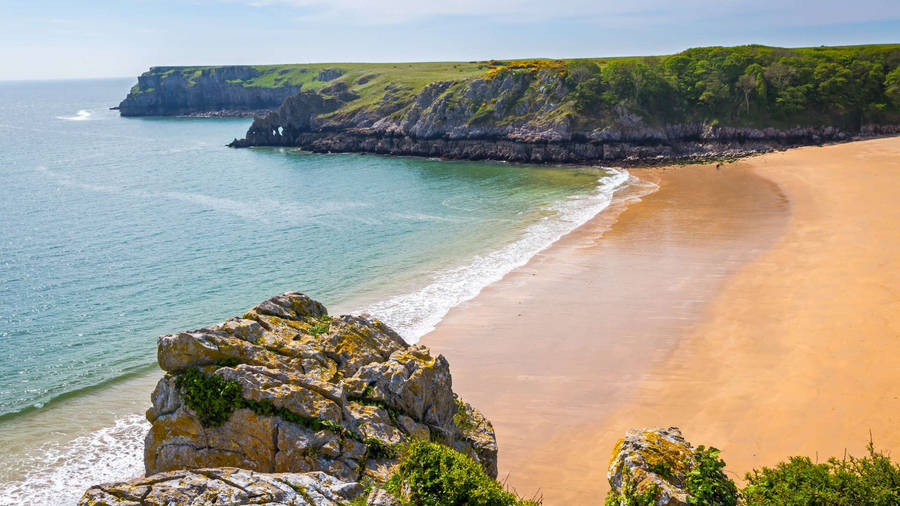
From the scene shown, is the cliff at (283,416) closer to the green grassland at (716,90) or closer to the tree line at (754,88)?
the green grassland at (716,90)

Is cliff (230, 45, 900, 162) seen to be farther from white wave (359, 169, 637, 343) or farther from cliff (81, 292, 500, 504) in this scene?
cliff (81, 292, 500, 504)

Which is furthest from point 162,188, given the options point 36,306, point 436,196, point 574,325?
point 574,325

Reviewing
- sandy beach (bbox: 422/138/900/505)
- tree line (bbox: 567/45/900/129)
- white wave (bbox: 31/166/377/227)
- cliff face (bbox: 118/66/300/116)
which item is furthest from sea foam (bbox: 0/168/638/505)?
cliff face (bbox: 118/66/300/116)

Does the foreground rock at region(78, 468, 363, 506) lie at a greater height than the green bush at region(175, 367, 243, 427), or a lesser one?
lesser

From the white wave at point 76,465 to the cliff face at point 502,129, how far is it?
6571 centimetres

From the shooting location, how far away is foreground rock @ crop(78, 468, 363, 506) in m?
7.80

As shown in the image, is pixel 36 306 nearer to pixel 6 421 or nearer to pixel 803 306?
pixel 6 421

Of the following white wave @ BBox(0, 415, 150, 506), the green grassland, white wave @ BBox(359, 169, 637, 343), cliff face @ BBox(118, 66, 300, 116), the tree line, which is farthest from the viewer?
cliff face @ BBox(118, 66, 300, 116)

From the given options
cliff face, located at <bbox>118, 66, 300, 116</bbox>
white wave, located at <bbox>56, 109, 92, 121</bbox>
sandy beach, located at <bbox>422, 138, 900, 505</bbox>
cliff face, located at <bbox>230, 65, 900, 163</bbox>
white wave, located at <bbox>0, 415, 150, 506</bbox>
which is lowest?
white wave, located at <bbox>0, 415, 150, 506</bbox>

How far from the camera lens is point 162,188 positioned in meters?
63.1

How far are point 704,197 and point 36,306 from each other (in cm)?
4905

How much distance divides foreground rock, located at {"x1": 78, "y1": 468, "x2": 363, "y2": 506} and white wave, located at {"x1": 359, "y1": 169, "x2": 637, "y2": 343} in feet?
51.0

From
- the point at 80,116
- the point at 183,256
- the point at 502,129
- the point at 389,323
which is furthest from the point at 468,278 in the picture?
the point at 80,116

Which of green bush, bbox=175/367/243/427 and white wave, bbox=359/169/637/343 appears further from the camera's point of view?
white wave, bbox=359/169/637/343
